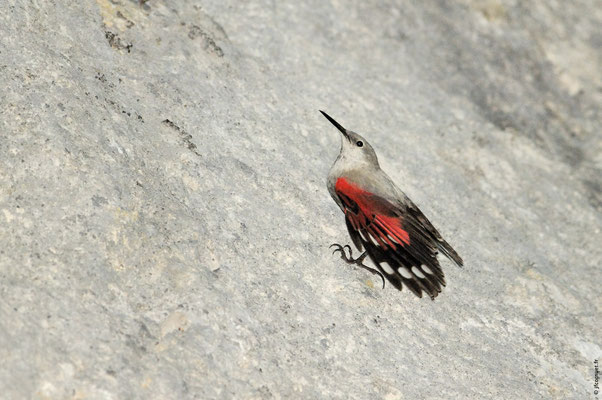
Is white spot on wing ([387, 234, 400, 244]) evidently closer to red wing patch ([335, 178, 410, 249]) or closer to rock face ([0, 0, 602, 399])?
red wing patch ([335, 178, 410, 249])

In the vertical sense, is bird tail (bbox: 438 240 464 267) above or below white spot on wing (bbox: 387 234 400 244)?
above

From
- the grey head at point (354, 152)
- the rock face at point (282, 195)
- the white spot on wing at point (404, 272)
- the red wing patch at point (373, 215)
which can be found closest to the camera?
the rock face at point (282, 195)

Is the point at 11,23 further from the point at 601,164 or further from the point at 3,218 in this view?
the point at 601,164

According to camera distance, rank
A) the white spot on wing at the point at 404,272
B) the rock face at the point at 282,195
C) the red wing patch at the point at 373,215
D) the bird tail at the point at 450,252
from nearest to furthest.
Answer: the rock face at the point at 282,195
the white spot on wing at the point at 404,272
the red wing patch at the point at 373,215
the bird tail at the point at 450,252

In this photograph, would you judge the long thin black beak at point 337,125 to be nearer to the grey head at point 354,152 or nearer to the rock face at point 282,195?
the grey head at point 354,152

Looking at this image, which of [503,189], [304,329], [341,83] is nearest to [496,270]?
[503,189]

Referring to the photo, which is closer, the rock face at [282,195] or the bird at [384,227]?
the rock face at [282,195]

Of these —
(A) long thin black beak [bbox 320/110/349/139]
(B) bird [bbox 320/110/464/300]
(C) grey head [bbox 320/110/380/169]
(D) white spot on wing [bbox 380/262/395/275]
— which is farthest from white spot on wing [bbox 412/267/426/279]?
(A) long thin black beak [bbox 320/110/349/139]

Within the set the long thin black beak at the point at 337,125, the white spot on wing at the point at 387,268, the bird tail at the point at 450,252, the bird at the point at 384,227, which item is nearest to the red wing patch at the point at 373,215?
the bird at the point at 384,227

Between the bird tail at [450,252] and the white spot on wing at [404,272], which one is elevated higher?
the bird tail at [450,252]
